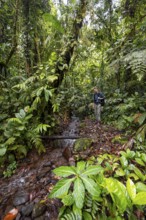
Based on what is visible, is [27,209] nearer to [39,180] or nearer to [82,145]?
[39,180]

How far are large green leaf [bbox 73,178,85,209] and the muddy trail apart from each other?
67 cm

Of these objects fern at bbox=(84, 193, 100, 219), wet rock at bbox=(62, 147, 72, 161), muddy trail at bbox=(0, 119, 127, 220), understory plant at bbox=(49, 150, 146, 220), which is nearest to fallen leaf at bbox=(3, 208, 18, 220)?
muddy trail at bbox=(0, 119, 127, 220)

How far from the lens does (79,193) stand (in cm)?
152

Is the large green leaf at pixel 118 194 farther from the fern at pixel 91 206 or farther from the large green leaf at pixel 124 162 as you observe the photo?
the large green leaf at pixel 124 162

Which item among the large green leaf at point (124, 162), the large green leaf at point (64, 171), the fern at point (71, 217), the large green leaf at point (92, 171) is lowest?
the fern at point (71, 217)

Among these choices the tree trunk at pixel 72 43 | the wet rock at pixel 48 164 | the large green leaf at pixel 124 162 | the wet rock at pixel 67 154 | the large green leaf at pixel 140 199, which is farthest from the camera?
the tree trunk at pixel 72 43

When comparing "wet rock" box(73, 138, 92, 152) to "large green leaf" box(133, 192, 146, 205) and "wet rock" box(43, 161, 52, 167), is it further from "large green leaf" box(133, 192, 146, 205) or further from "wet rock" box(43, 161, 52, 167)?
"large green leaf" box(133, 192, 146, 205)

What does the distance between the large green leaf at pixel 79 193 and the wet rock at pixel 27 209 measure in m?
0.91

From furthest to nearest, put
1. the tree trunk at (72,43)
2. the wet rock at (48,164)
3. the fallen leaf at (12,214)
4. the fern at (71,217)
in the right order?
1. the tree trunk at (72,43)
2. the wet rock at (48,164)
3. the fallen leaf at (12,214)
4. the fern at (71,217)

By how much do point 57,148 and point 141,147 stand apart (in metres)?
1.84

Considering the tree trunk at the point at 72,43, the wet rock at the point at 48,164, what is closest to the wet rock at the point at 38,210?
the wet rock at the point at 48,164

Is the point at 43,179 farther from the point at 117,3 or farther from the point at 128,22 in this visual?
the point at 117,3

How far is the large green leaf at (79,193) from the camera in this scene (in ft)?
4.87

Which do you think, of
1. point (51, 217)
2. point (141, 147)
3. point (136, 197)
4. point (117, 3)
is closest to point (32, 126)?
point (51, 217)
